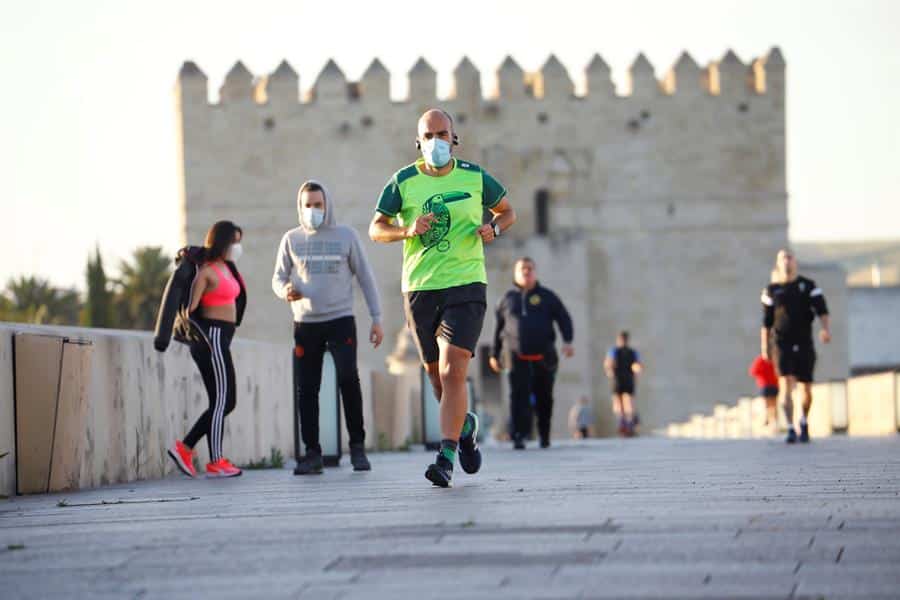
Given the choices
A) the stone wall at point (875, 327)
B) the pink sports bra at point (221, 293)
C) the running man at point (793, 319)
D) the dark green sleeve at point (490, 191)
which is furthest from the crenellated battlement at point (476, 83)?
the dark green sleeve at point (490, 191)

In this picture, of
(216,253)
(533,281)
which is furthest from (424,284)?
(533,281)

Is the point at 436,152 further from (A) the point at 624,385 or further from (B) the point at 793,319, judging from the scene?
(A) the point at 624,385

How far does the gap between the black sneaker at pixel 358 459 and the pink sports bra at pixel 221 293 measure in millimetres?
1141

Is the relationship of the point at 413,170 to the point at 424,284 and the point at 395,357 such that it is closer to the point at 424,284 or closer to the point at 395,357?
the point at 424,284

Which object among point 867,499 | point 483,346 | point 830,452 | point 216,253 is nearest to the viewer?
point 867,499

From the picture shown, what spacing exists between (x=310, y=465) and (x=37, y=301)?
5480 centimetres

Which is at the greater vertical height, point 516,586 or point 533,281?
point 533,281

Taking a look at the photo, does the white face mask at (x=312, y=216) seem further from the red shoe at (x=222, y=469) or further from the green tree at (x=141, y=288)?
the green tree at (x=141, y=288)

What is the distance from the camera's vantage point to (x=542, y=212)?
5972 centimetres

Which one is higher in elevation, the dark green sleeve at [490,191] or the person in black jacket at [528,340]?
the dark green sleeve at [490,191]

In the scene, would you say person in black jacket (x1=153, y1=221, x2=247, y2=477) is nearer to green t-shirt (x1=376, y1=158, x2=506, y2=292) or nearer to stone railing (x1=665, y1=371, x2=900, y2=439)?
green t-shirt (x1=376, y1=158, x2=506, y2=292)

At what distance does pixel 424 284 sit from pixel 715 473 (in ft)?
5.76

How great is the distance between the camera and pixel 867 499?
7195 mm

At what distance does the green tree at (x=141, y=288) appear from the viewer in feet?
208
